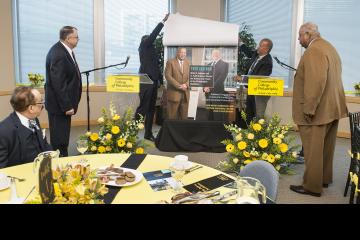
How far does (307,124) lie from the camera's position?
3.52 metres

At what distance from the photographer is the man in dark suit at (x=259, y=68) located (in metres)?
4.70

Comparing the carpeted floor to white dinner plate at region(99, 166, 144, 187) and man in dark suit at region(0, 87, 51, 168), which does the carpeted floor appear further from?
man in dark suit at region(0, 87, 51, 168)

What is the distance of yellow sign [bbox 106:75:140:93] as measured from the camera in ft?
13.6

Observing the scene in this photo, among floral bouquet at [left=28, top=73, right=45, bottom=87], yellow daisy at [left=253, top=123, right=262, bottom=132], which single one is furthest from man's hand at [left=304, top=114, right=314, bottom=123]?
floral bouquet at [left=28, top=73, right=45, bottom=87]

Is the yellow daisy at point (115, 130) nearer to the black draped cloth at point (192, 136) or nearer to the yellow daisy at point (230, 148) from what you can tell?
the yellow daisy at point (230, 148)

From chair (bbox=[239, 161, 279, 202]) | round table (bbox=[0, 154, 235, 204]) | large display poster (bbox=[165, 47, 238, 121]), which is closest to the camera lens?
round table (bbox=[0, 154, 235, 204])

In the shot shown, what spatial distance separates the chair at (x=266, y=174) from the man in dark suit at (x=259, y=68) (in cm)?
239

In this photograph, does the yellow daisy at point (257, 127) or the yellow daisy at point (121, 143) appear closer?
the yellow daisy at point (121, 143)

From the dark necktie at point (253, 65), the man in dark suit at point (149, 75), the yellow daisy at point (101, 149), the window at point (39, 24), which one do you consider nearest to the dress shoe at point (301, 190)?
the yellow daisy at point (101, 149)

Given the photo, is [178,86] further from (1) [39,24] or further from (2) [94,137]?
(1) [39,24]

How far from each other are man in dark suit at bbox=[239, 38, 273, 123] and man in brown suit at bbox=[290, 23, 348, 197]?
87 cm

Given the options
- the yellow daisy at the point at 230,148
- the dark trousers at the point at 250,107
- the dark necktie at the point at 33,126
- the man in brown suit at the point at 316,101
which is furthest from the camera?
the dark trousers at the point at 250,107
